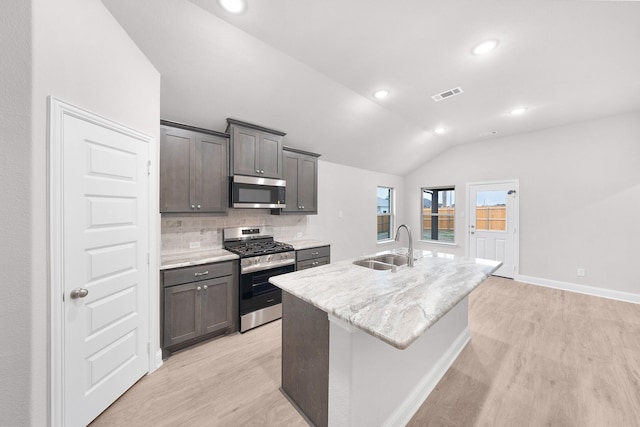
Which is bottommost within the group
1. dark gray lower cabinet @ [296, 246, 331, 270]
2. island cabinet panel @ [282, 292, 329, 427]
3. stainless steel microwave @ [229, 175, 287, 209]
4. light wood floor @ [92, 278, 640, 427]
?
light wood floor @ [92, 278, 640, 427]

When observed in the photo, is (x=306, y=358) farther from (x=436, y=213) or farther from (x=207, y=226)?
(x=436, y=213)

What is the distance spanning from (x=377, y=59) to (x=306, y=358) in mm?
2732

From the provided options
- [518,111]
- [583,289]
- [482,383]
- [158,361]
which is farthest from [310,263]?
[583,289]

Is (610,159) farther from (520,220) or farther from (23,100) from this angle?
(23,100)

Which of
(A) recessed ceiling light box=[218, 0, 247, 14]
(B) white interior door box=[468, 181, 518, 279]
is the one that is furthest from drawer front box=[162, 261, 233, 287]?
(B) white interior door box=[468, 181, 518, 279]

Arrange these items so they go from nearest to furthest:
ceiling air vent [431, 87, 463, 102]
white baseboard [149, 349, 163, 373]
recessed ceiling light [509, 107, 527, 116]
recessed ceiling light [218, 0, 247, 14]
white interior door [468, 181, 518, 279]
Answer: recessed ceiling light [218, 0, 247, 14] → white baseboard [149, 349, 163, 373] → ceiling air vent [431, 87, 463, 102] → recessed ceiling light [509, 107, 527, 116] → white interior door [468, 181, 518, 279]

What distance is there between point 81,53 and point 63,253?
1.22 metres

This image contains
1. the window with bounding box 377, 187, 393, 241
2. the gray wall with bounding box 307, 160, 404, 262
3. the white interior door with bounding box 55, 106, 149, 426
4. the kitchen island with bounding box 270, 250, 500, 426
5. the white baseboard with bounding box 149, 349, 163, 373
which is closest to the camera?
the kitchen island with bounding box 270, 250, 500, 426

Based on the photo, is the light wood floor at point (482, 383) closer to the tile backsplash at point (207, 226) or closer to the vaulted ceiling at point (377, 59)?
the tile backsplash at point (207, 226)

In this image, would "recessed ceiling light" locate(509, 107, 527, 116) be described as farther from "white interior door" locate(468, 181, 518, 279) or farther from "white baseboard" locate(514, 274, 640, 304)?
"white baseboard" locate(514, 274, 640, 304)

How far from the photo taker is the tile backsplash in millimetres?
2662

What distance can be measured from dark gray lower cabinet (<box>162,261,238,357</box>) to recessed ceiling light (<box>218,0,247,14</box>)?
87.6 inches

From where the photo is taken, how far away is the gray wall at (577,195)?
3.57 m

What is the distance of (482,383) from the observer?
1857 millimetres
